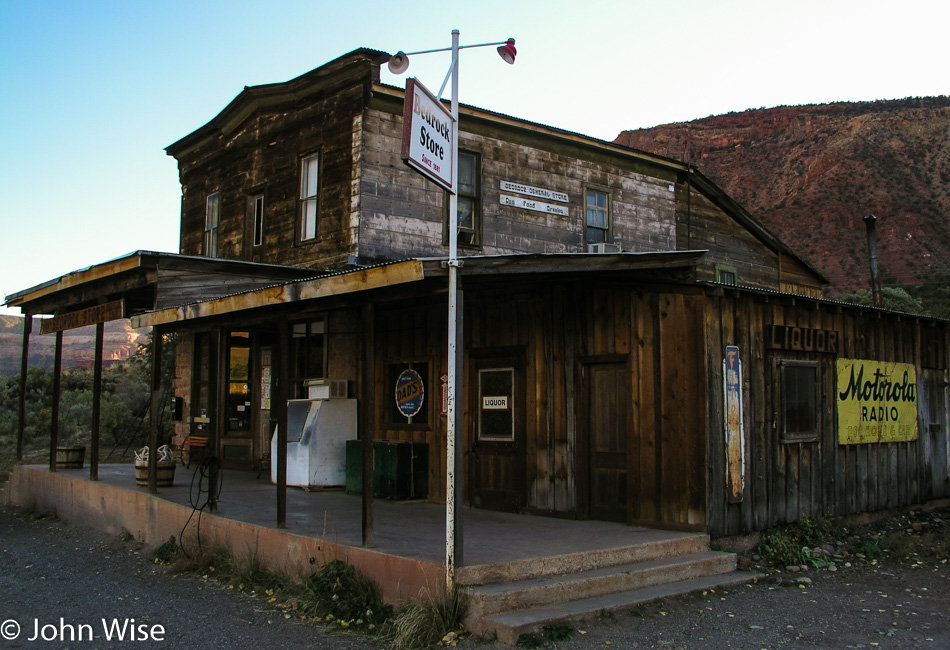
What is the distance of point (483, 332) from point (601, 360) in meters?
1.92

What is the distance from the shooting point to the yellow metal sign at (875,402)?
35.1 ft

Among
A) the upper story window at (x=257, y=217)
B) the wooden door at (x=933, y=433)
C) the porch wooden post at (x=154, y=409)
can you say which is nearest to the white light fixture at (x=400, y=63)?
the porch wooden post at (x=154, y=409)

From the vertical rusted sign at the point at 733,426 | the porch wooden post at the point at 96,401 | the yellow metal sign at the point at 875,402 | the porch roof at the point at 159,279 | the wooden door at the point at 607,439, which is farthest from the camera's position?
the porch wooden post at the point at 96,401

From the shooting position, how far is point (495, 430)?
10.6 metres

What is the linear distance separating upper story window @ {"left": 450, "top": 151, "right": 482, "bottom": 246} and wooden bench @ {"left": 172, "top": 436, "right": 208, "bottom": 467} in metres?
6.47

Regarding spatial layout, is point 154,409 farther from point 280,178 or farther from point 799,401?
point 799,401

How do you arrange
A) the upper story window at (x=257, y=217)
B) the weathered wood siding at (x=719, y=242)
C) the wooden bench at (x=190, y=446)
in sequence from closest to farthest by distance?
the upper story window at (x=257, y=217)
the wooden bench at (x=190, y=446)
the weathered wood siding at (x=719, y=242)

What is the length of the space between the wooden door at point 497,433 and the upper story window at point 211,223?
7.88m

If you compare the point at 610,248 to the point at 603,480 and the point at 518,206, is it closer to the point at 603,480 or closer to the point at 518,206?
the point at 518,206

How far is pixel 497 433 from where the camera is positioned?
1058 centimetres

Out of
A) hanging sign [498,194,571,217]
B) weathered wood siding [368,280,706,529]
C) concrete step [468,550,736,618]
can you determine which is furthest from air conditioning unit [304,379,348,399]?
concrete step [468,550,736,618]

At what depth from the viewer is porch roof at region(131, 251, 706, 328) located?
6824 mm

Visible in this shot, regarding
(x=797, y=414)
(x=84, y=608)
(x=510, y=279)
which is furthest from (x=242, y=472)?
(x=797, y=414)

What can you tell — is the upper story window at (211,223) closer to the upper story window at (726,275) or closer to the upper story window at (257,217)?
the upper story window at (257,217)
